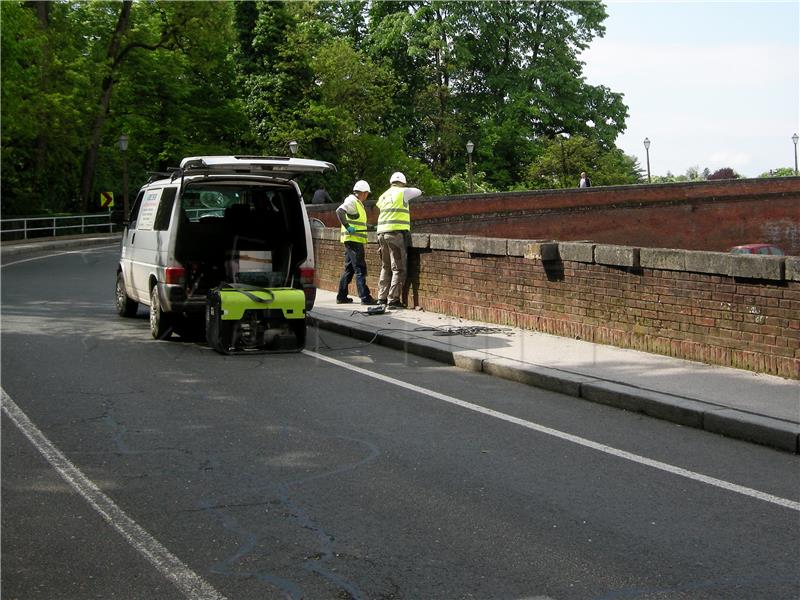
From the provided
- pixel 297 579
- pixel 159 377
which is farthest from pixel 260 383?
pixel 297 579

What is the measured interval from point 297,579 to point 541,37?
64483mm

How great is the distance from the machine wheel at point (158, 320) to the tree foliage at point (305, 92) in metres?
27.8

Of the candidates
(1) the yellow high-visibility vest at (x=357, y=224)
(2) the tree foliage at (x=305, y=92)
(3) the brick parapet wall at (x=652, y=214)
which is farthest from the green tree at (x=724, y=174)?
(1) the yellow high-visibility vest at (x=357, y=224)

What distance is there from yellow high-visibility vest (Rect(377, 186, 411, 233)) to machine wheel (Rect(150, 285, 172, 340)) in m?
3.72

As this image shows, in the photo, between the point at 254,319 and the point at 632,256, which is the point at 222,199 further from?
the point at 632,256

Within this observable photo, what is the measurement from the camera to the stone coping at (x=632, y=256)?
945 cm

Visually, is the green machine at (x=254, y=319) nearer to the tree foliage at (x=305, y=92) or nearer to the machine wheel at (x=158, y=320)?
the machine wheel at (x=158, y=320)

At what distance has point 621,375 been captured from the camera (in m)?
9.91

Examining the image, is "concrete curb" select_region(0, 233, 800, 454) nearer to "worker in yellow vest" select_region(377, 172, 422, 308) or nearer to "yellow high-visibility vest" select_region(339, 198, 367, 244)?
"worker in yellow vest" select_region(377, 172, 422, 308)

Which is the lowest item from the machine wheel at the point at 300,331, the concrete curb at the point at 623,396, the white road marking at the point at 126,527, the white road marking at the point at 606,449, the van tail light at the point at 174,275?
the white road marking at the point at 126,527

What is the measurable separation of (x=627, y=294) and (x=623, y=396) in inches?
101

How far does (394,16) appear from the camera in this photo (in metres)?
63.4

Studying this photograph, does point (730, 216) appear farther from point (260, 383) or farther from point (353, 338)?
point (260, 383)

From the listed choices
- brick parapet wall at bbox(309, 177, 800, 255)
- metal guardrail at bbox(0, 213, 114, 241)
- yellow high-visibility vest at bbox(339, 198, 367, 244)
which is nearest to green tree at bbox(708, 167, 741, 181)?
brick parapet wall at bbox(309, 177, 800, 255)
